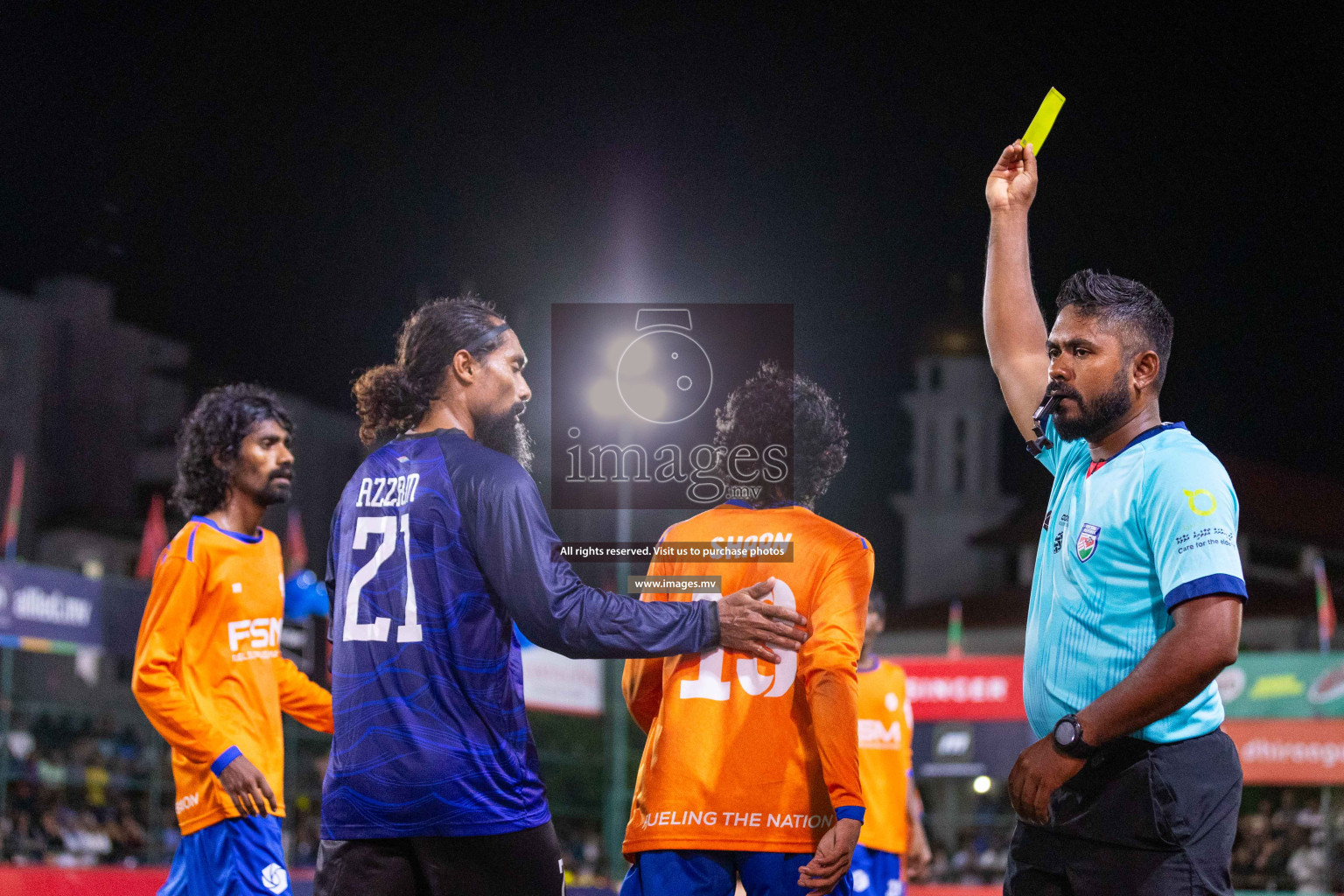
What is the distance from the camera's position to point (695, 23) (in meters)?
5.44

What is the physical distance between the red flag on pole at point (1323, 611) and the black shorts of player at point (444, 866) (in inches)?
689

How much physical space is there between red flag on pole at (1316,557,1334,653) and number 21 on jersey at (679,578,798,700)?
17046 millimetres

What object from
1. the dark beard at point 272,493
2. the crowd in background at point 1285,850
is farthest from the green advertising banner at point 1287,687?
the dark beard at point 272,493

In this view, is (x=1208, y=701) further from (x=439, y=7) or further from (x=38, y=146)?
(x=38, y=146)

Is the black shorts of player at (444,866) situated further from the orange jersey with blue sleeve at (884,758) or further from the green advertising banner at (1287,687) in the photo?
the green advertising banner at (1287,687)

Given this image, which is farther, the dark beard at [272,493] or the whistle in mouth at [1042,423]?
the dark beard at [272,493]

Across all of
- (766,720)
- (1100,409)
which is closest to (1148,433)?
(1100,409)

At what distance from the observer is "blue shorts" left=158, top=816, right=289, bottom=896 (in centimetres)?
Result: 367

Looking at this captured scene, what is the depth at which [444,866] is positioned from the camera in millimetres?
2479

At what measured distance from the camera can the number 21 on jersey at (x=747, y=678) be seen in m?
2.77

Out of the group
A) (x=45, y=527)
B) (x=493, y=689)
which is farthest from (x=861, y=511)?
(x=45, y=527)

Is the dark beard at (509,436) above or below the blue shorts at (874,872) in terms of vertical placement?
above

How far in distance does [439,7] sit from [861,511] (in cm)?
328

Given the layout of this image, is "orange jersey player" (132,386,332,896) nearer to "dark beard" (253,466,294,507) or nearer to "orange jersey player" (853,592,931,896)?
"dark beard" (253,466,294,507)
